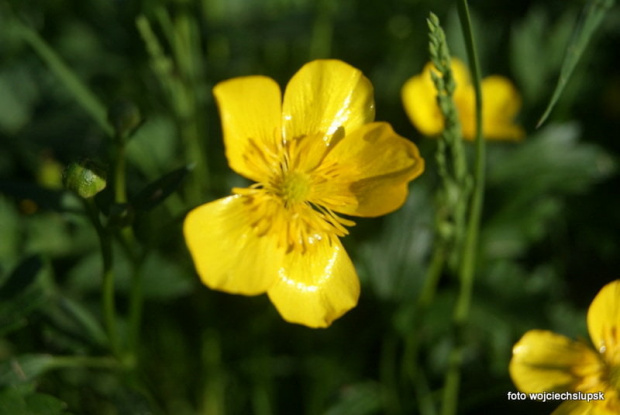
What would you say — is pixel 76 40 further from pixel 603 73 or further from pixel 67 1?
pixel 603 73

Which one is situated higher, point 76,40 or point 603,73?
point 76,40

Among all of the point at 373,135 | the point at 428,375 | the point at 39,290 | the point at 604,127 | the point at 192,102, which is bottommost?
the point at 428,375

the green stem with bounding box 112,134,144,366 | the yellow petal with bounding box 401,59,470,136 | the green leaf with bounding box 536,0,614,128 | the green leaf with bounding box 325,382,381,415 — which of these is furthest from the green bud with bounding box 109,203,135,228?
the yellow petal with bounding box 401,59,470,136

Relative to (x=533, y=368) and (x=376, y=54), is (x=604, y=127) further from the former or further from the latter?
(x=533, y=368)

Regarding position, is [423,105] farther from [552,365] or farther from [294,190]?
[552,365]

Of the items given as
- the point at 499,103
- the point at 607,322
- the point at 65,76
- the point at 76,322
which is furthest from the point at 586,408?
the point at 65,76

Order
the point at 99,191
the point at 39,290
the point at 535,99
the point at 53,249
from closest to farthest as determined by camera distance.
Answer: the point at 99,191, the point at 39,290, the point at 53,249, the point at 535,99

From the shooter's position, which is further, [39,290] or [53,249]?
[53,249]

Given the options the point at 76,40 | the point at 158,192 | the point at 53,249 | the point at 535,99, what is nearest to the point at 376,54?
the point at 535,99

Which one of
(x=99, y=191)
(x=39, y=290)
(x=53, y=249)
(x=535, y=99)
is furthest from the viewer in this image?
(x=535, y=99)
